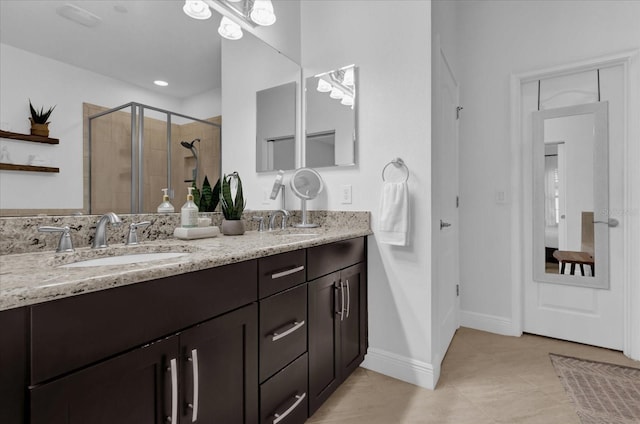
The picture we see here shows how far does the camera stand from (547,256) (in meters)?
2.38

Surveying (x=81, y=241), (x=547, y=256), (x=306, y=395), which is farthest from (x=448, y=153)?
(x=81, y=241)

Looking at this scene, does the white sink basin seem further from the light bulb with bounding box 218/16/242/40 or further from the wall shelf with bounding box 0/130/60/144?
the light bulb with bounding box 218/16/242/40

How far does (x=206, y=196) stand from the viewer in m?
1.67

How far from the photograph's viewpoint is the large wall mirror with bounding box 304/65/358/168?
6.59ft

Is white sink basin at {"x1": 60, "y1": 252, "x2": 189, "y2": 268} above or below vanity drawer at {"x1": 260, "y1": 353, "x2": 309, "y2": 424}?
above

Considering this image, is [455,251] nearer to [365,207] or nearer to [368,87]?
[365,207]

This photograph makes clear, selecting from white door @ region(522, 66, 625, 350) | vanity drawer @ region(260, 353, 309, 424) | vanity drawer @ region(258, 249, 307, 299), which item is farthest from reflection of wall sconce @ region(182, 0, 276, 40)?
white door @ region(522, 66, 625, 350)

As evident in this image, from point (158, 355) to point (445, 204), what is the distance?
6.24 ft

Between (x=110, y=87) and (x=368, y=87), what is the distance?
137 cm

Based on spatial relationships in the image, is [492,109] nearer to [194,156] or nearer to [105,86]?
[194,156]

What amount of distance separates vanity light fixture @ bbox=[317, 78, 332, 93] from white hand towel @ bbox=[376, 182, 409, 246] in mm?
815

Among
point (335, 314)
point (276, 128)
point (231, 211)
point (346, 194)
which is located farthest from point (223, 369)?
point (276, 128)

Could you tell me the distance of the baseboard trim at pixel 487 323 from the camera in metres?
2.43

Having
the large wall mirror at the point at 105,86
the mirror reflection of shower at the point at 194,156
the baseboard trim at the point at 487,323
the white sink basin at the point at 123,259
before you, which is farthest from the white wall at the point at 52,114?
the baseboard trim at the point at 487,323
